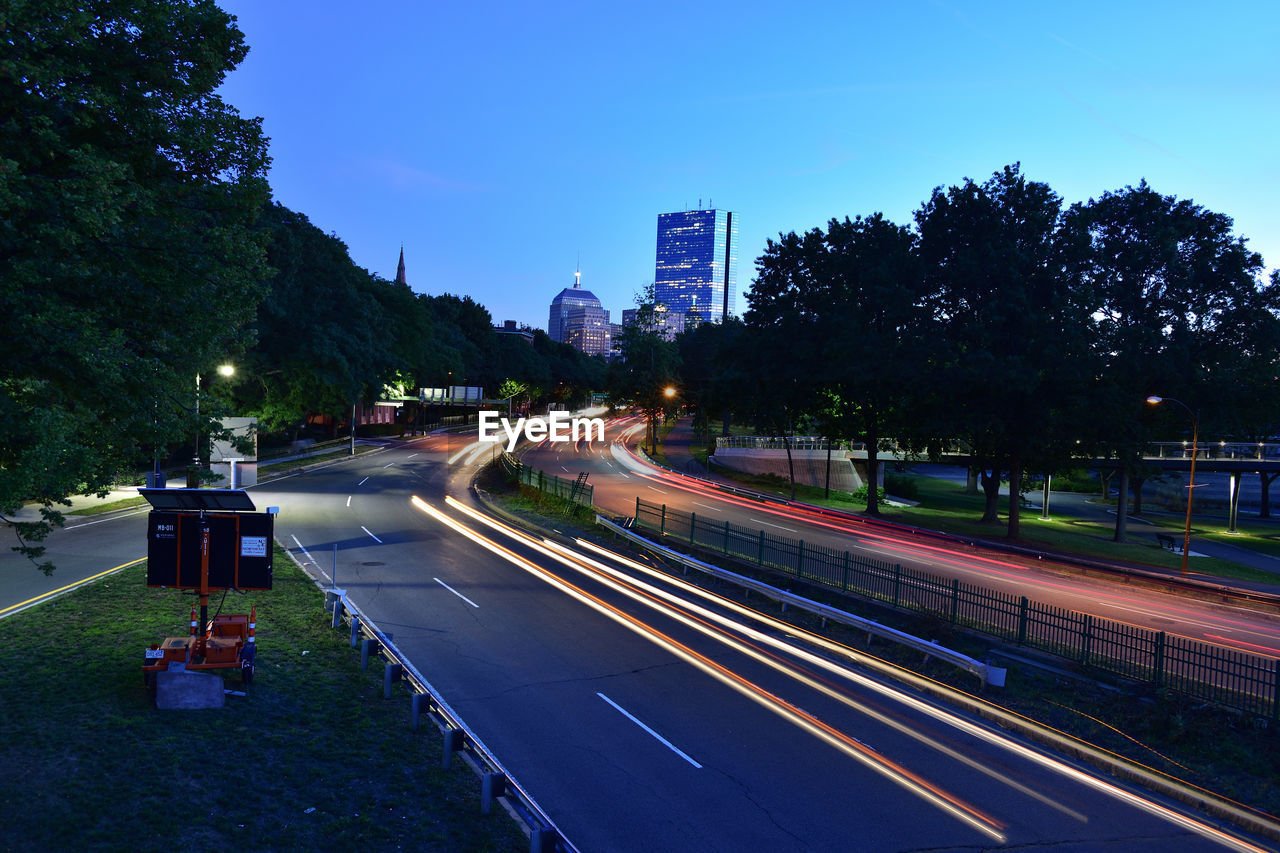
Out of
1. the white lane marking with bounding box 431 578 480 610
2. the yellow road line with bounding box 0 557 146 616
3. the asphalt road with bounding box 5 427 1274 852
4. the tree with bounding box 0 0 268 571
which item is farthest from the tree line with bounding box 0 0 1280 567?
the white lane marking with bounding box 431 578 480 610

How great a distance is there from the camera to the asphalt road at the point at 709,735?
9.32 m

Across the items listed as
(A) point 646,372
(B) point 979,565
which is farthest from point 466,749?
(A) point 646,372

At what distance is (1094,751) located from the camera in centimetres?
1168

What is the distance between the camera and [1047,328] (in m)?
35.0

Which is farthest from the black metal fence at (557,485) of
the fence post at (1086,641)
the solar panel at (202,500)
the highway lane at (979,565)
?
the solar panel at (202,500)

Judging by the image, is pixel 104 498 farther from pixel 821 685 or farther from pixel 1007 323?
pixel 1007 323

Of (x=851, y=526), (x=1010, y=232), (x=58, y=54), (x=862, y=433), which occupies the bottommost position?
(x=851, y=526)

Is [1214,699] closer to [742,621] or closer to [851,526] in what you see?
[742,621]

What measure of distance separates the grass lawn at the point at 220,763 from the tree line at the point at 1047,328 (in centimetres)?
3166

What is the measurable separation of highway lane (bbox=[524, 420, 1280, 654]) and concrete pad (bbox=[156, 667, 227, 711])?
2044cm

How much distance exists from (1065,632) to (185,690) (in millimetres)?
16634

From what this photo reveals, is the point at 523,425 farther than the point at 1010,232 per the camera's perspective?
Yes

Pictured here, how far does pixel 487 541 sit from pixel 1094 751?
21.8 meters

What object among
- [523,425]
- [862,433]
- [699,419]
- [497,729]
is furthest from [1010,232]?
[523,425]
